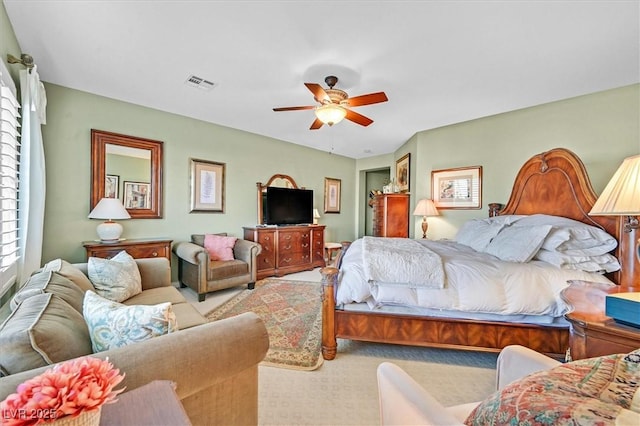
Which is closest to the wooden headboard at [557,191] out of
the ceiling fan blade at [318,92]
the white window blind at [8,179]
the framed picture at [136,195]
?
the ceiling fan blade at [318,92]

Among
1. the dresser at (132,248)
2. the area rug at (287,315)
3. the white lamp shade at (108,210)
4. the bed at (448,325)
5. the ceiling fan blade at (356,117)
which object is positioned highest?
the ceiling fan blade at (356,117)

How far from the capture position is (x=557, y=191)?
104 inches

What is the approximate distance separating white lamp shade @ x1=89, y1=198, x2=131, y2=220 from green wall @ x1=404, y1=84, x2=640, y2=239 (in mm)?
4286

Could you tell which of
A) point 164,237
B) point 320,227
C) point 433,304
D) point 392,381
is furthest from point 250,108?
point 392,381

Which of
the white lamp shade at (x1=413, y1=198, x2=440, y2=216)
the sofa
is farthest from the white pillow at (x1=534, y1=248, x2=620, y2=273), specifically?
the sofa

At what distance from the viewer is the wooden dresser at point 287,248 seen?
425 centimetres

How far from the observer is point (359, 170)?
659 cm

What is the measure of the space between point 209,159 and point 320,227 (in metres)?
2.32

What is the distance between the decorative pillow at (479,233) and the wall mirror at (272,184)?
10.4 ft

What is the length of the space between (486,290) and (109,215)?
3.71m

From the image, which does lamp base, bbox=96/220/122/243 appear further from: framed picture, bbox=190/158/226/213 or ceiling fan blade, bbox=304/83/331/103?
ceiling fan blade, bbox=304/83/331/103

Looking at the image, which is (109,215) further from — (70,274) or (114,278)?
(70,274)

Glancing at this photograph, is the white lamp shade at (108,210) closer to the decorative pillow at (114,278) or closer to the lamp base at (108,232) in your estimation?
the lamp base at (108,232)

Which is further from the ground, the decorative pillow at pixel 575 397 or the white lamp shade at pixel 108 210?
the white lamp shade at pixel 108 210
